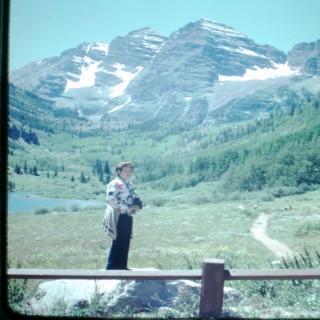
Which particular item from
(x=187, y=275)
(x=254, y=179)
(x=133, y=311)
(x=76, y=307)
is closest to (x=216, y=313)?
(x=187, y=275)

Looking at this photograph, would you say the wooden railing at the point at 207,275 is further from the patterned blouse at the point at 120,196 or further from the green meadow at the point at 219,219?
the patterned blouse at the point at 120,196

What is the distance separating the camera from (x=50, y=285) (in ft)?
20.9

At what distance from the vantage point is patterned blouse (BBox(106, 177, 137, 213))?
6.78 metres

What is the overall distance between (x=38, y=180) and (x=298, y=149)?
123 m

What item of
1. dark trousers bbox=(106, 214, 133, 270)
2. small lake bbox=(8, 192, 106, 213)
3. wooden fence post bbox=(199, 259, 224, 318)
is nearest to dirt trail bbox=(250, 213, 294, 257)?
dark trousers bbox=(106, 214, 133, 270)

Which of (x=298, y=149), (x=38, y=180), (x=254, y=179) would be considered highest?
(x=298, y=149)

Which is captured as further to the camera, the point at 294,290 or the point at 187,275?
the point at 294,290

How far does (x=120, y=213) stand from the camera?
6871 millimetres

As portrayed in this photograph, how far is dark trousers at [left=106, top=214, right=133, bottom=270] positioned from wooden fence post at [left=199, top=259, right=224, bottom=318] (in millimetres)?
2096

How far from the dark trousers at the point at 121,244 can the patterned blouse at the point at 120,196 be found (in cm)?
19

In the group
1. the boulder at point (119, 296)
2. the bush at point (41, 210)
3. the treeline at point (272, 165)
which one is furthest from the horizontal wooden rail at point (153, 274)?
the bush at point (41, 210)

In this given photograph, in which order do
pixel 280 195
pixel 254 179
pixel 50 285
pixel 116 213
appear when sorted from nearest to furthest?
1. pixel 50 285
2. pixel 116 213
3. pixel 280 195
4. pixel 254 179

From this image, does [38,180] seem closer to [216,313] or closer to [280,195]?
[280,195]

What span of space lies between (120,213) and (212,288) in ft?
7.46
